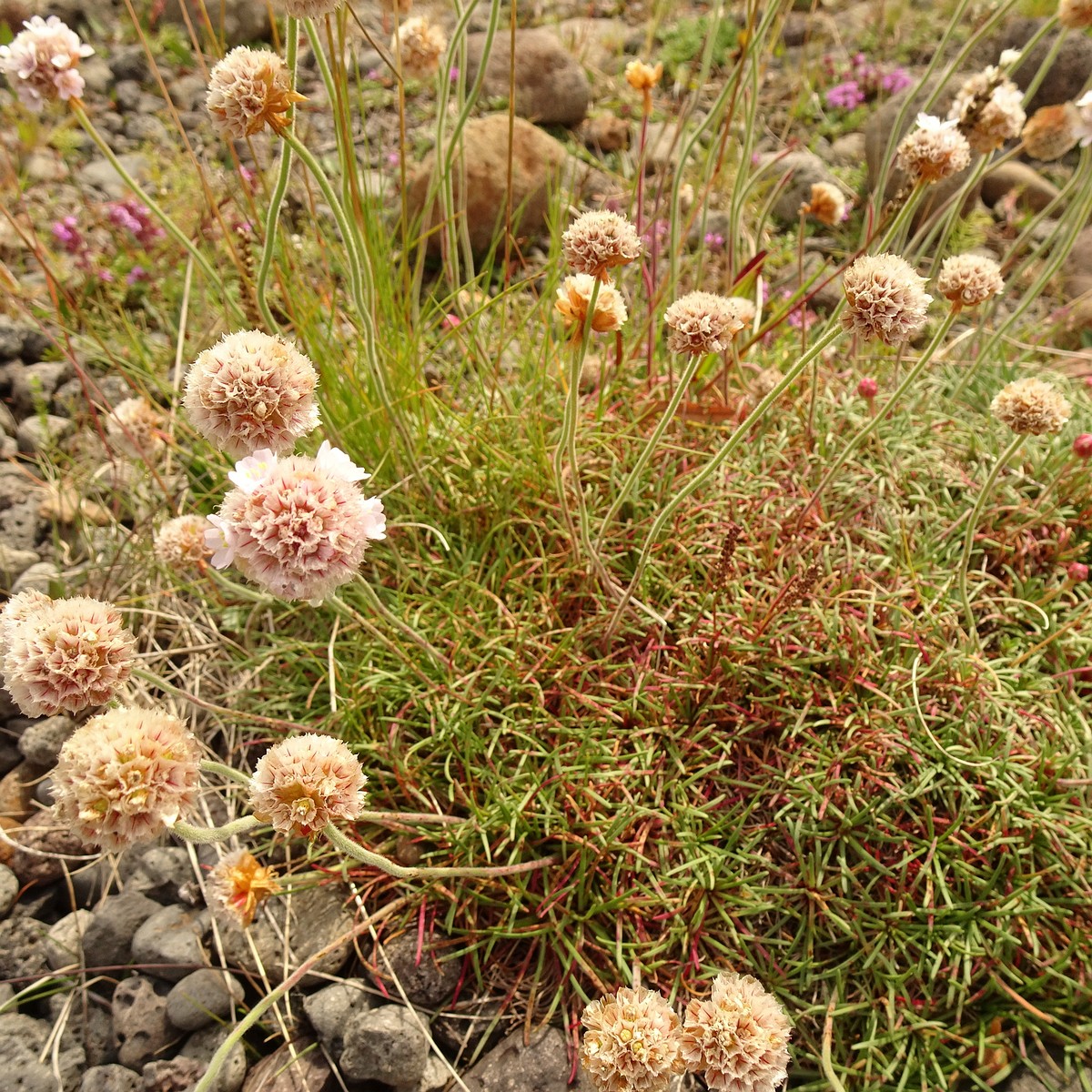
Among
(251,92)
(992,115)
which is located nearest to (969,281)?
(992,115)

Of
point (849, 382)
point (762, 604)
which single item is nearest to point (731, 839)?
point (762, 604)

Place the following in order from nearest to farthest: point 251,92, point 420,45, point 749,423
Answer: point 251,92
point 749,423
point 420,45

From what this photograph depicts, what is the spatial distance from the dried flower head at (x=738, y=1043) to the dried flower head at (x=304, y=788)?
2.04 feet

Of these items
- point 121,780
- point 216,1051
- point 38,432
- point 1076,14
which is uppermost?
point 1076,14

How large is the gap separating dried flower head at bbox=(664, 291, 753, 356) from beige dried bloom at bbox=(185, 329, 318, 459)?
659 millimetres

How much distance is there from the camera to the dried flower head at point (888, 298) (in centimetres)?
130

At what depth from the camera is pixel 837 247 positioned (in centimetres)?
381

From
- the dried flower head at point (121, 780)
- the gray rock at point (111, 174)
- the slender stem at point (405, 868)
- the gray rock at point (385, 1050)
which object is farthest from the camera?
the gray rock at point (111, 174)

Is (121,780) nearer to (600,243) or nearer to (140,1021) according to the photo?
(140,1021)

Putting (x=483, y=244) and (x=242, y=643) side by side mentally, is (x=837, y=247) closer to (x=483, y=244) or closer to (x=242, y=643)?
(x=483, y=244)

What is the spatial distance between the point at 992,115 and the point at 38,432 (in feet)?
9.83

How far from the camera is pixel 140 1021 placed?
5.38 feet

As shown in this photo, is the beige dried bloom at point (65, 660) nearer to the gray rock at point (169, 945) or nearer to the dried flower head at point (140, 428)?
the gray rock at point (169, 945)

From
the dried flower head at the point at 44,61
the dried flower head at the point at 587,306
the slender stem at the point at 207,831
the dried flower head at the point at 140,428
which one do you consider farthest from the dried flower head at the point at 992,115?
the dried flower head at the point at 140,428
